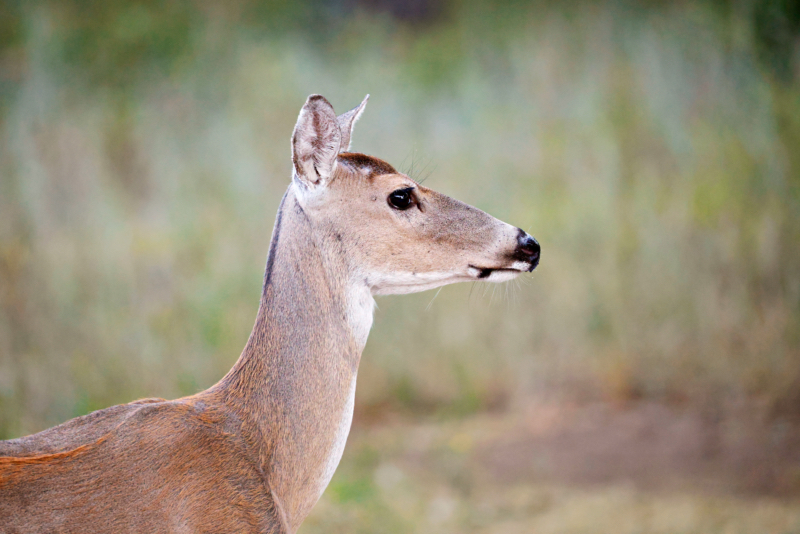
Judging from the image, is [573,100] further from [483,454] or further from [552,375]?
[483,454]

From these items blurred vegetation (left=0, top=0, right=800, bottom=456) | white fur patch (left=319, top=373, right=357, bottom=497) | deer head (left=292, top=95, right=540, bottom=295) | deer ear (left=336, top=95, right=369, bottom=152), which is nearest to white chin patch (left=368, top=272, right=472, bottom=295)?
deer head (left=292, top=95, right=540, bottom=295)

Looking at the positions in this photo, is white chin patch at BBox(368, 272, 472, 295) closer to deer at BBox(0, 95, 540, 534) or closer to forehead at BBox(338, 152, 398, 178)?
deer at BBox(0, 95, 540, 534)

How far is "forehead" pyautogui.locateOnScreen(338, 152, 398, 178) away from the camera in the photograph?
2520 mm

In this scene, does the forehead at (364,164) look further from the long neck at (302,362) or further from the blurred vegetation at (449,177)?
the blurred vegetation at (449,177)

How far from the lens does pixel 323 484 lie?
94.2 inches

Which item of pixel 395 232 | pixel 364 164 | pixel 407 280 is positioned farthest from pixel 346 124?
pixel 407 280

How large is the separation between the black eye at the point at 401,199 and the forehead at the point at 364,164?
4.2 inches

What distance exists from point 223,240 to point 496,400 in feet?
10.3

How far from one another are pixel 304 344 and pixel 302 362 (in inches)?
2.4

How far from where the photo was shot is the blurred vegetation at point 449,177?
6.51m

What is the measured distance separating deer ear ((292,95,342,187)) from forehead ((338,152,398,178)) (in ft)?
0.34

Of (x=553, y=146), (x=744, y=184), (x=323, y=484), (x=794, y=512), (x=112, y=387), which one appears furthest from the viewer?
(x=553, y=146)

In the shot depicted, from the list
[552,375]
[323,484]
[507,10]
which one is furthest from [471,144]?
[323,484]

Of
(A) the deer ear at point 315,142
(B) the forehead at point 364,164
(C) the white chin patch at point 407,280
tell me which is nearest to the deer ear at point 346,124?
(B) the forehead at point 364,164
